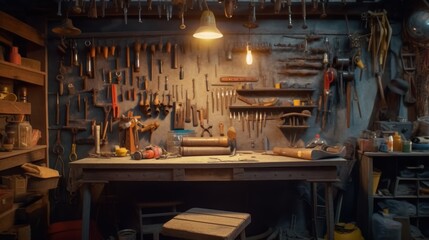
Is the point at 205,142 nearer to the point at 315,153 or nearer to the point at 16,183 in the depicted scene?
the point at 315,153

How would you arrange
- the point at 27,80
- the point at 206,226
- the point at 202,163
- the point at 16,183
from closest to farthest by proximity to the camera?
the point at 206,226
the point at 202,163
the point at 16,183
the point at 27,80

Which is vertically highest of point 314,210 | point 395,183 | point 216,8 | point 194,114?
point 216,8

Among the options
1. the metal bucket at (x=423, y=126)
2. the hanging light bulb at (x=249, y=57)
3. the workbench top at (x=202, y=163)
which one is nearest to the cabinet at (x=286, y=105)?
the hanging light bulb at (x=249, y=57)

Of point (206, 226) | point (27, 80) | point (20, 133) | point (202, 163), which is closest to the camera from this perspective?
point (206, 226)

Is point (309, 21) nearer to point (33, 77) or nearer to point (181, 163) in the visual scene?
point (181, 163)

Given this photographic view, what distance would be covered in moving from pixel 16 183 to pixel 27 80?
3.44 ft

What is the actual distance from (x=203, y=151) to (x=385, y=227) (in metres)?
1.92

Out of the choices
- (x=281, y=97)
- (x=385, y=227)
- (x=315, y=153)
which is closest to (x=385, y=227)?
(x=385, y=227)

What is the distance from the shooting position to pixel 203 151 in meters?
3.36

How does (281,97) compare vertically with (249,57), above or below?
below

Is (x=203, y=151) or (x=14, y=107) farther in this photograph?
(x=203, y=151)

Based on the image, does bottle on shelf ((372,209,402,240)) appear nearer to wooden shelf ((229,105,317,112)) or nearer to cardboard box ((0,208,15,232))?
wooden shelf ((229,105,317,112))

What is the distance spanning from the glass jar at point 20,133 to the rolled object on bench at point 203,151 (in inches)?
62.1

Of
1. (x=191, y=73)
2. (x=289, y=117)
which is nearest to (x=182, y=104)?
(x=191, y=73)
